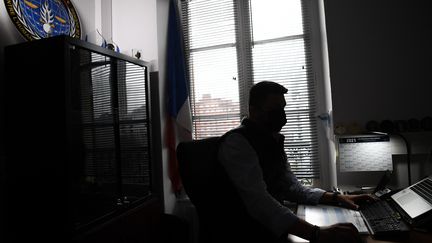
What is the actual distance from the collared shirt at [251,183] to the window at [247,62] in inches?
58.4

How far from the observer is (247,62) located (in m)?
2.73

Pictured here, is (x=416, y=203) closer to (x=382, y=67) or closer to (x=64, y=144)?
(x=382, y=67)

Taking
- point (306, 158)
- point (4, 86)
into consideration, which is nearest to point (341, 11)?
point (306, 158)

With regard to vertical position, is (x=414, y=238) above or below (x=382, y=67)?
below

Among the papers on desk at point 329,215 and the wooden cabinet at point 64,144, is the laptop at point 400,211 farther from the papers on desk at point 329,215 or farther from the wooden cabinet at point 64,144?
the wooden cabinet at point 64,144

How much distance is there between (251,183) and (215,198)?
197 mm

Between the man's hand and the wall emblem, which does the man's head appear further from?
the wall emblem

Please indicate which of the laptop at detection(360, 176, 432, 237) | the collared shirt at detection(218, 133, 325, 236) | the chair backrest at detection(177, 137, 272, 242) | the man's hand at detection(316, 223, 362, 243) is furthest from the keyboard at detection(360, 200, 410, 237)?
the chair backrest at detection(177, 137, 272, 242)

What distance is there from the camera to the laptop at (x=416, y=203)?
114cm

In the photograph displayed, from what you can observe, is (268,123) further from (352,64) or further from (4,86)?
(4,86)

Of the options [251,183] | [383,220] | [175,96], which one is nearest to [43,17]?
[175,96]

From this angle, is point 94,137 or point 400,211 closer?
point 400,211

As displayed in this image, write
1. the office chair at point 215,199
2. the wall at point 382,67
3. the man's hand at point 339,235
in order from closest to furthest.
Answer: the man's hand at point 339,235 < the office chair at point 215,199 < the wall at point 382,67

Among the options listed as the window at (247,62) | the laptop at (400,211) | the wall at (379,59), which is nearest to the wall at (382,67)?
the wall at (379,59)
